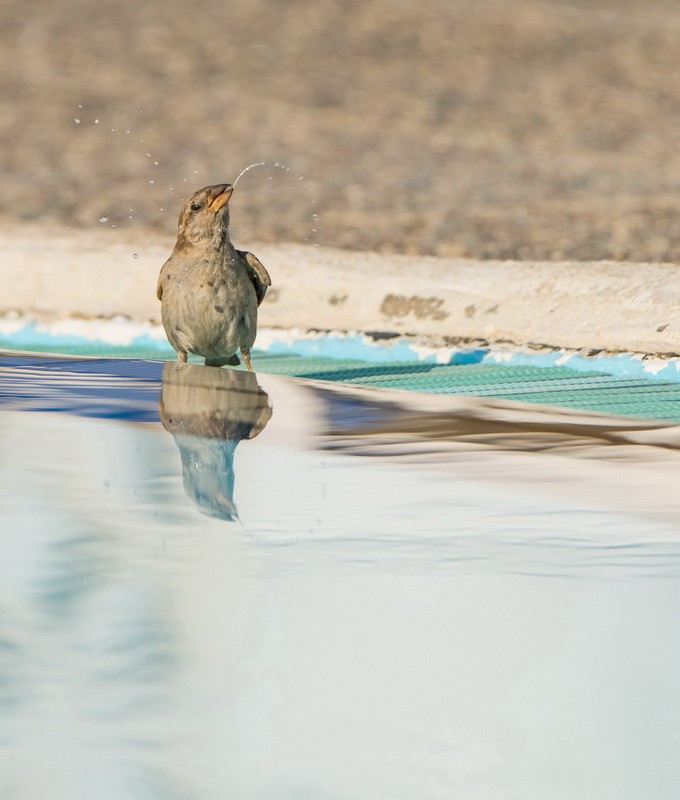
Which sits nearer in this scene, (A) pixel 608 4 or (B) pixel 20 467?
(B) pixel 20 467

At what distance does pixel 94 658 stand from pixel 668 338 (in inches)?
89.6

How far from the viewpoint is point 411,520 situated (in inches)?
63.3

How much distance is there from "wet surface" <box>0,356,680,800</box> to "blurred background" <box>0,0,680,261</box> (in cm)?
207

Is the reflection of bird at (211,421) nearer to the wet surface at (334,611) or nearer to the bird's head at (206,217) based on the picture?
the wet surface at (334,611)

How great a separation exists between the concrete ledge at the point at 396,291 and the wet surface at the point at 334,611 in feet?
4.03

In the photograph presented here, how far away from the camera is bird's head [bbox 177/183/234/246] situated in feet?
9.18

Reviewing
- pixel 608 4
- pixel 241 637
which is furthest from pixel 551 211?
pixel 241 637

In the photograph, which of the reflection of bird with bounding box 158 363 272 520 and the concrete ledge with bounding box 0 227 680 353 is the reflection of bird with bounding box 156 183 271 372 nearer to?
the reflection of bird with bounding box 158 363 272 520

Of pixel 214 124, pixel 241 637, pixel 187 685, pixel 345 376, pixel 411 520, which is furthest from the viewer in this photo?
pixel 214 124

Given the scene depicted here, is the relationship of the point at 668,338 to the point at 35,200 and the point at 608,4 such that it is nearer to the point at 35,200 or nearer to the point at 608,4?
the point at 35,200

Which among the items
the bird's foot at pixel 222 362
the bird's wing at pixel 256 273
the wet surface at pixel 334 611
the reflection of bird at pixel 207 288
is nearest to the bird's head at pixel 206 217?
the reflection of bird at pixel 207 288

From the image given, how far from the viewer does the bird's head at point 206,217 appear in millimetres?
2799

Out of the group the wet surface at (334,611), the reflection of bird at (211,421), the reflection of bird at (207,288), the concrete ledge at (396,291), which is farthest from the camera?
the concrete ledge at (396,291)

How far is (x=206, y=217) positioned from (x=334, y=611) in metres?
1.63
